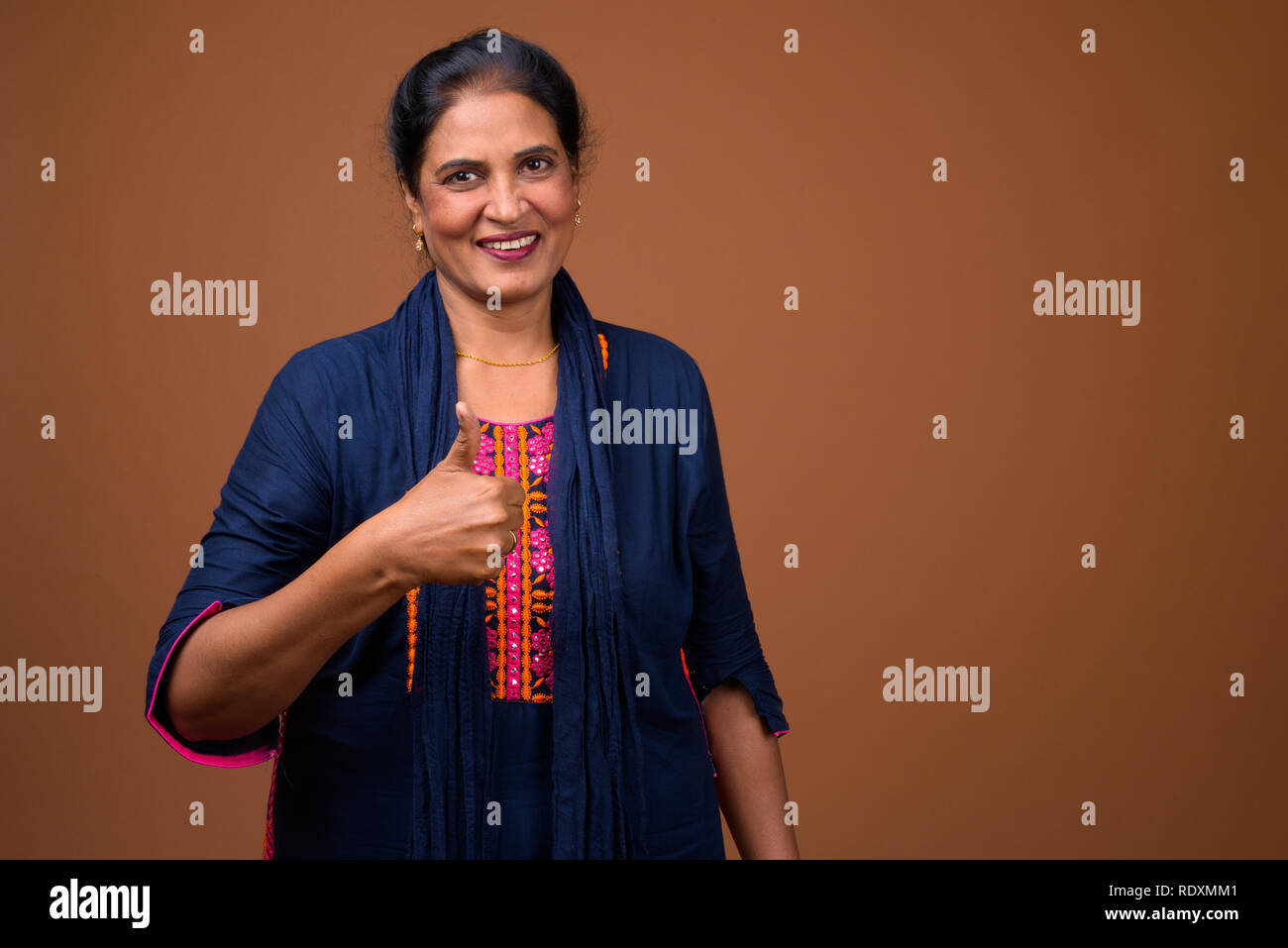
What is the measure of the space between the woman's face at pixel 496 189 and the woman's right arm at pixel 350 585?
0.86 feet

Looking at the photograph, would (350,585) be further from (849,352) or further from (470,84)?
(849,352)

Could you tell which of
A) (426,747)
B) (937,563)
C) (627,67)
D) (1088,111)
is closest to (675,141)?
(627,67)

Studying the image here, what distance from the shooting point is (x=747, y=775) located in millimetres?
1475

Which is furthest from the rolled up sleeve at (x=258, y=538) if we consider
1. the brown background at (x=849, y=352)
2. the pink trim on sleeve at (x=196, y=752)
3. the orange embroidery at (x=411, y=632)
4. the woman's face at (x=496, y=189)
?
the brown background at (x=849, y=352)

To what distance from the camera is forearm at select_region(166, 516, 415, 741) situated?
1122 millimetres

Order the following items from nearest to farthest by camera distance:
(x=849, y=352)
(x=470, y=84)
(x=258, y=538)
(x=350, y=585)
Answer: (x=350, y=585), (x=258, y=538), (x=470, y=84), (x=849, y=352)

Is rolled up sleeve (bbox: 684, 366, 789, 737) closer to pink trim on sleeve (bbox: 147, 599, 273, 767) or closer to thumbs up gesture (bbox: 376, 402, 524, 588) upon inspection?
thumbs up gesture (bbox: 376, 402, 524, 588)

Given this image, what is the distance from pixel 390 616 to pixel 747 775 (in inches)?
18.2

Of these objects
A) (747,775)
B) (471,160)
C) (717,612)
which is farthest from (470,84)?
(747,775)

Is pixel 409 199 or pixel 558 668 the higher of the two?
pixel 409 199

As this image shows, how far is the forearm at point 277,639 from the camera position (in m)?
1.12

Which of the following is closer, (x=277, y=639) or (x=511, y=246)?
(x=277, y=639)

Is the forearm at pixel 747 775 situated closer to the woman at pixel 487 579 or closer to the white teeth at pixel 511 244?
the woman at pixel 487 579
